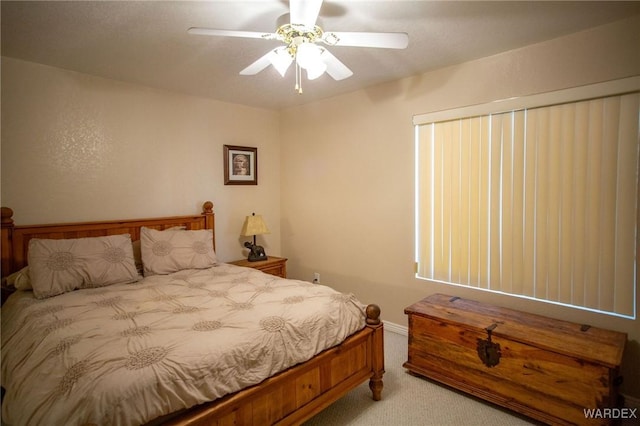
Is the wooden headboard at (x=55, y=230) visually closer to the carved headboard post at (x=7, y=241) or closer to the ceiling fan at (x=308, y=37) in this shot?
the carved headboard post at (x=7, y=241)

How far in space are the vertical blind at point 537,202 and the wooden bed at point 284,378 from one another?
112cm

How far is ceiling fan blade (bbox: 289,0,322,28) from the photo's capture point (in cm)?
153

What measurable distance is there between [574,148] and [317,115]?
2.47 m

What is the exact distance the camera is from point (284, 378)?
1687 mm

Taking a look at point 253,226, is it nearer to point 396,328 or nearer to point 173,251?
point 173,251

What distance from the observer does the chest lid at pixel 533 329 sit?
72.9 inches

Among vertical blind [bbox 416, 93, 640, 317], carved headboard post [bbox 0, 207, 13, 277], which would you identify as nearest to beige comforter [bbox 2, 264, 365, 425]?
carved headboard post [bbox 0, 207, 13, 277]

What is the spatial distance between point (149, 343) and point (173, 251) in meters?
1.56

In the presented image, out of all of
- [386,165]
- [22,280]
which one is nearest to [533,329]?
[386,165]

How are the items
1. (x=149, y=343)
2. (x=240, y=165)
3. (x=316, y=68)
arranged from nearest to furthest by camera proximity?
(x=149, y=343)
(x=316, y=68)
(x=240, y=165)

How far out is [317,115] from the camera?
12.8ft

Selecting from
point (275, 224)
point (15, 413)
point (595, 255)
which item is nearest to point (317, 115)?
point (275, 224)

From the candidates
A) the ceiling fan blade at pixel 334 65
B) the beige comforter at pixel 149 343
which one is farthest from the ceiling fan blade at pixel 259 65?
the beige comforter at pixel 149 343

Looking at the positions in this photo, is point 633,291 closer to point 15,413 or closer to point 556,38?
point 556,38
